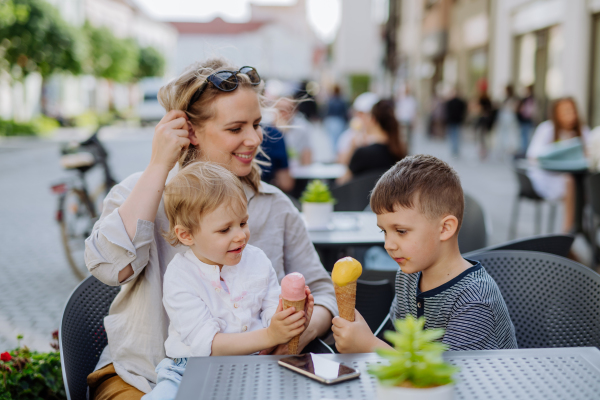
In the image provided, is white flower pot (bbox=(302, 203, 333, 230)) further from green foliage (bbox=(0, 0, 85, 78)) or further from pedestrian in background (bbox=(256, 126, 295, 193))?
green foliage (bbox=(0, 0, 85, 78))

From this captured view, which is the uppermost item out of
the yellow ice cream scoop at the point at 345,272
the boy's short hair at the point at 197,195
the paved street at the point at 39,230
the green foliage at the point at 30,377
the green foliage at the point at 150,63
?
the green foliage at the point at 150,63

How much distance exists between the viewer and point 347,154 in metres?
7.62

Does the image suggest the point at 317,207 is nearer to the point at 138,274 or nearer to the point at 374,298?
the point at 374,298

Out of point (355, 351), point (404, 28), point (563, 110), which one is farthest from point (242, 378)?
point (404, 28)

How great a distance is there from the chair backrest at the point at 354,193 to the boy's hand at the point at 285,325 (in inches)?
129

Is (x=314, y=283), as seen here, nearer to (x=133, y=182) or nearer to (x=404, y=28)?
(x=133, y=182)

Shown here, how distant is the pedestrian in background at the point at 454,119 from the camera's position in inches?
662

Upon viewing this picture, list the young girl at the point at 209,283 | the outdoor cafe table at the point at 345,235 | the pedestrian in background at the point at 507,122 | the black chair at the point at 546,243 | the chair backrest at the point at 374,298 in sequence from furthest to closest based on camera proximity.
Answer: the pedestrian in background at the point at 507,122 → the outdoor cafe table at the point at 345,235 → the chair backrest at the point at 374,298 → the black chair at the point at 546,243 → the young girl at the point at 209,283

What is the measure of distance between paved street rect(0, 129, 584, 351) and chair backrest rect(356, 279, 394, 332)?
2.59 metres

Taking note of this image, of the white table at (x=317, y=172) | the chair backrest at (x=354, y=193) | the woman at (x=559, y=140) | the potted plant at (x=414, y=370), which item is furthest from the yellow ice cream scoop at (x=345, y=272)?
the woman at (x=559, y=140)

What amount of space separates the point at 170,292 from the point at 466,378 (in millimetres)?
891

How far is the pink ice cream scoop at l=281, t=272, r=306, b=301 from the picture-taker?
1596 mm

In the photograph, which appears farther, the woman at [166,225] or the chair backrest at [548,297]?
the chair backrest at [548,297]

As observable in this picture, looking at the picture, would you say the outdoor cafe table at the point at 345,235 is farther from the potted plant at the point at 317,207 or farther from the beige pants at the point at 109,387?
the beige pants at the point at 109,387
